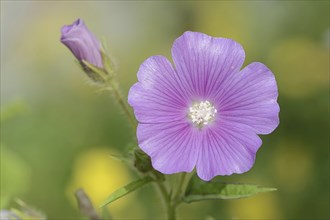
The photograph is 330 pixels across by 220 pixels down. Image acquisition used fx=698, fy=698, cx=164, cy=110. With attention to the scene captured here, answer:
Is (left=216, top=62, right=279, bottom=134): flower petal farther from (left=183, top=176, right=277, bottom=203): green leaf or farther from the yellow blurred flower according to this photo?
the yellow blurred flower

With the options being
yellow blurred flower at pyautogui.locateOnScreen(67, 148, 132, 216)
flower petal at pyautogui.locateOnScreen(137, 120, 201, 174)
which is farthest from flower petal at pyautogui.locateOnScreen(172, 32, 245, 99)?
yellow blurred flower at pyautogui.locateOnScreen(67, 148, 132, 216)

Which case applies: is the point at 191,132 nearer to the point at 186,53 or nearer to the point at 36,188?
the point at 186,53

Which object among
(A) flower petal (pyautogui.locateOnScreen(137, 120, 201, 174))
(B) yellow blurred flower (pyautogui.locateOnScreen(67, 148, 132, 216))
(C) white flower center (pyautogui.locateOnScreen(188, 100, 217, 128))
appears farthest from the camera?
(B) yellow blurred flower (pyautogui.locateOnScreen(67, 148, 132, 216))

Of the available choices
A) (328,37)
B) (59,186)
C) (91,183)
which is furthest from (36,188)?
(328,37)

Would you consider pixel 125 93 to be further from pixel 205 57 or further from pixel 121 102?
pixel 205 57

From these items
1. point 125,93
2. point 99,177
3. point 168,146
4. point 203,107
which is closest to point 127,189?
point 168,146

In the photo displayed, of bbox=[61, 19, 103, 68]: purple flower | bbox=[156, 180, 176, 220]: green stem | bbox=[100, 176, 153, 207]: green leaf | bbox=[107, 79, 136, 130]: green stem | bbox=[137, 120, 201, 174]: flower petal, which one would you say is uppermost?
bbox=[61, 19, 103, 68]: purple flower
